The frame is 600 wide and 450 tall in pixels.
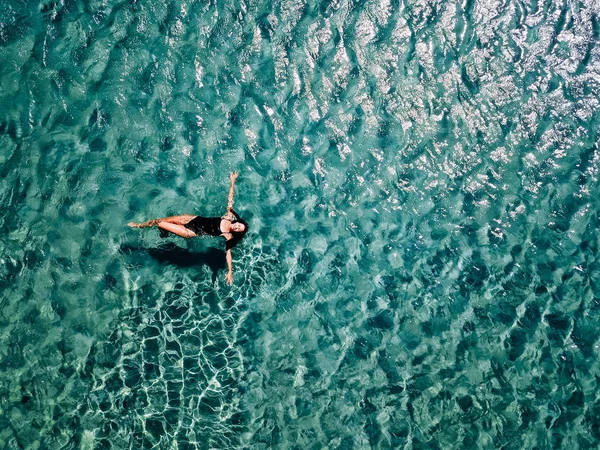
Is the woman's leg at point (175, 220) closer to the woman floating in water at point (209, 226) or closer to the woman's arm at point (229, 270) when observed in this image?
the woman floating in water at point (209, 226)

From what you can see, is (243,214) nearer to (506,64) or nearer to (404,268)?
(404,268)

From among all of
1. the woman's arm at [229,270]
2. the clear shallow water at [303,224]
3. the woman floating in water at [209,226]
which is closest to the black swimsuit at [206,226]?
the woman floating in water at [209,226]

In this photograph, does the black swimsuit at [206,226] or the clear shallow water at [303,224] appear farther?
the clear shallow water at [303,224]


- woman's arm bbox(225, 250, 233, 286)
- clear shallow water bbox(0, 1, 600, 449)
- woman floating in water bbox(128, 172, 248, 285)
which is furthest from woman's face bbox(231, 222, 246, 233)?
clear shallow water bbox(0, 1, 600, 449)

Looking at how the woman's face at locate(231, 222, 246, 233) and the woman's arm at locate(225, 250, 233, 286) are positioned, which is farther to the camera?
the woman's arm at locate(225, 250, 233, 286)

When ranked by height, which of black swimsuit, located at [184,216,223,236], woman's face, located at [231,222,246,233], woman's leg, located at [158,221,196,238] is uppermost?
woman's face, located at [231,222,246,233]

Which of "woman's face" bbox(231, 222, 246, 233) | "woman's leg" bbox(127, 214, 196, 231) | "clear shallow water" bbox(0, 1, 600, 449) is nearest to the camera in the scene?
"woman's face" bbox(231, 222, 246, 233)

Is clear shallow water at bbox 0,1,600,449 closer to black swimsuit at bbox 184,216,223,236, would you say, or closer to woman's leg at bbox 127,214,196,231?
woman's leg at bbox 127,214,196,231

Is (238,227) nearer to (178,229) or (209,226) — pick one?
(209,226)
